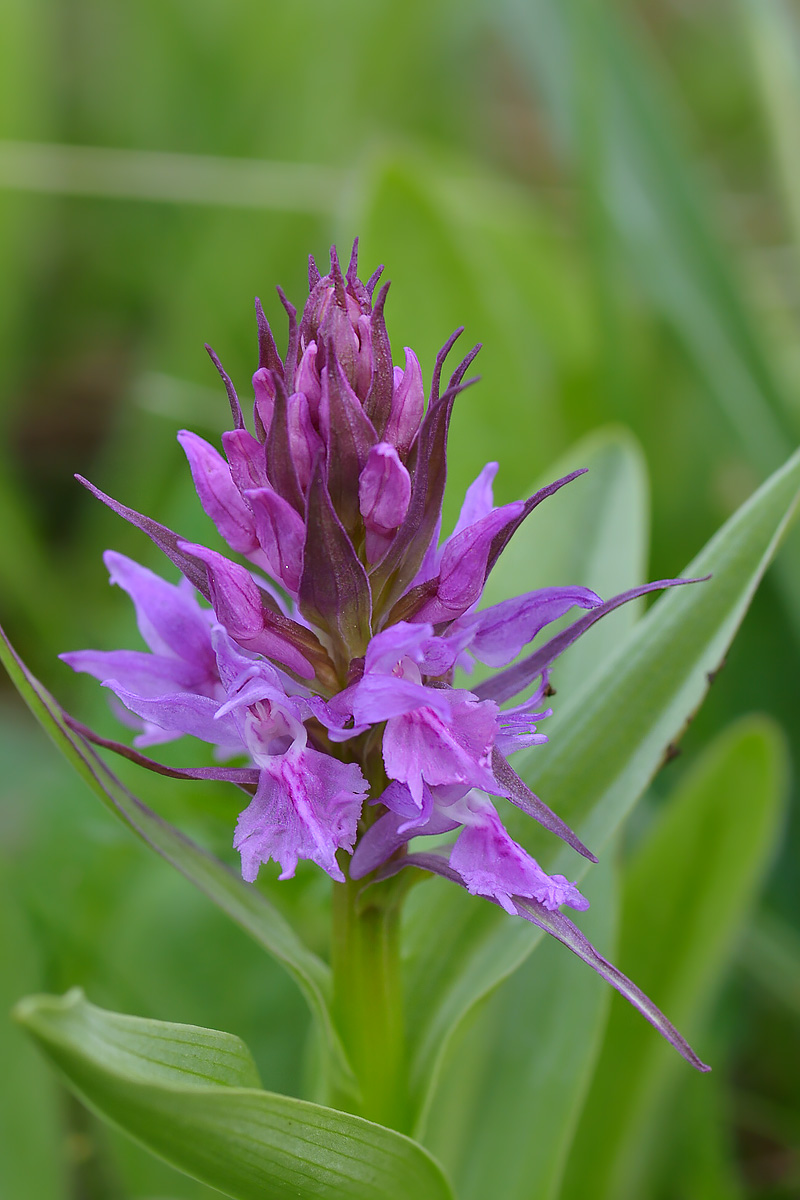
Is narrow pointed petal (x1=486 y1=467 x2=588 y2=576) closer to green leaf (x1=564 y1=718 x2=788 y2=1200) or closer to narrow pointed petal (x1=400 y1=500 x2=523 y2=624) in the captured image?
narrow pointed petal (x1=400 y1=500 x2=523 y2=624)

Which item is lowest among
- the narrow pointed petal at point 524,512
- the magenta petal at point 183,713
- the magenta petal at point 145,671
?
the magenta petal at point 183,713

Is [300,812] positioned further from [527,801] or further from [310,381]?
[310,381]

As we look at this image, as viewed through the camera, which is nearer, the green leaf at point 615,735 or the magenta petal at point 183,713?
the magenta petal at point 183,713

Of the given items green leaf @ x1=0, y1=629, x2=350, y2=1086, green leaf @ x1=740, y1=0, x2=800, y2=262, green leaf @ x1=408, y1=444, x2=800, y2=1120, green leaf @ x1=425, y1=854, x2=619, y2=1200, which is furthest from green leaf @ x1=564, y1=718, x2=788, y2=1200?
green leaf @ x1=740, y1=0, x2=800, y2=262

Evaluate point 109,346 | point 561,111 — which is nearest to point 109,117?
point 109,346

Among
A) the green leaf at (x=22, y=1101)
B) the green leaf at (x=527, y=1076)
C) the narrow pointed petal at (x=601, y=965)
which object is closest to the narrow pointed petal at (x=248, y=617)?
the narrow pointed petal at (x=601, y=965)

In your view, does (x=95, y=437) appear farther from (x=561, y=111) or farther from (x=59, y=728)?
(x=59, y=728)

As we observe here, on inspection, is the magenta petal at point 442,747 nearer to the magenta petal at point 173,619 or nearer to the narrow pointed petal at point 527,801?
the narrow pointed petal at point 527,801
